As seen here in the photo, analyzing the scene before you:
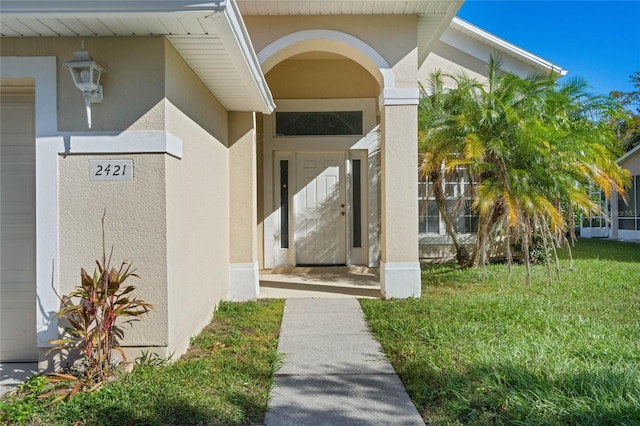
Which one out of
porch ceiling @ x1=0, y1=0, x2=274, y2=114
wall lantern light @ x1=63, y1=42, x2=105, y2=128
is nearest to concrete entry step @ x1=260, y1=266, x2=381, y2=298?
porch ceiling @ x1=0, y1=0, x2=274, y2=114

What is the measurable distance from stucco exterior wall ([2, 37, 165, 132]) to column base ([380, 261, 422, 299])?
402 cm

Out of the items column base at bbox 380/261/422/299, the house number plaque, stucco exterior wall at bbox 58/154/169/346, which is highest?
the house number plaque

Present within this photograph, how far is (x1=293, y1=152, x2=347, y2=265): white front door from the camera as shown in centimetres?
956

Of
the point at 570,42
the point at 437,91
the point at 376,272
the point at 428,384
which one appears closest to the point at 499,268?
the point at 376,272

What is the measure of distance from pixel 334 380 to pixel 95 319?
6.77 feet

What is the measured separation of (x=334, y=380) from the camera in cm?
385

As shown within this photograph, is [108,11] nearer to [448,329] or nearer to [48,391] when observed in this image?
[48,391]

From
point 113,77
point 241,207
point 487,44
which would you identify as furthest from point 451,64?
point 113,77

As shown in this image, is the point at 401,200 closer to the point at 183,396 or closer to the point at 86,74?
the point at 183,396

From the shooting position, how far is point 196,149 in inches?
200

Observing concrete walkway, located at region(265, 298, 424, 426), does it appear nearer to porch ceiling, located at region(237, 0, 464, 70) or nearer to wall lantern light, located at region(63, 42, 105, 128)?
wall lantern light, located at region(63, 42, 105, 128)

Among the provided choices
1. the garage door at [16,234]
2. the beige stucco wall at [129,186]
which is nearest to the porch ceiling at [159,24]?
A: the beige stucco wall at [129,186]

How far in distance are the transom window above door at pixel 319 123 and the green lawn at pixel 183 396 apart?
18.5ft

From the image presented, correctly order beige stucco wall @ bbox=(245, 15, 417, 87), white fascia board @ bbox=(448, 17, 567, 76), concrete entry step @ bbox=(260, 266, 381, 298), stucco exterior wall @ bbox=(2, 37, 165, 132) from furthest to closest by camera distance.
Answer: white fascia board @ bbox=(448, 17, 567, 76) < concrete entry step @ bbox=(260, 266, 381, 298) < beige stucco wall @ bbox=(245, 15, 417, 87) < stucco exterior wall @ bbox=(2, 37, 165, 132)
